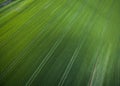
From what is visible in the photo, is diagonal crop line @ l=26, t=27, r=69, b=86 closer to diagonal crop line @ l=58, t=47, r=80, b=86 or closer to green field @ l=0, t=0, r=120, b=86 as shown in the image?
green field @ l=0, t=0, r=120, b=86

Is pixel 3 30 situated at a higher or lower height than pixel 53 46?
lower

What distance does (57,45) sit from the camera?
173 cm

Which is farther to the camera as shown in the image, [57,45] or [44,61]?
[57,45]

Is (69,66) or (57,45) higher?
(57,45)

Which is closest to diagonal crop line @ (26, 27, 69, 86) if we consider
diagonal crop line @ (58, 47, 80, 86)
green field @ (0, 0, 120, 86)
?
green field @ (0, 0, 120, 86)

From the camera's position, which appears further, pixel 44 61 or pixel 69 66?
pixel 69 66

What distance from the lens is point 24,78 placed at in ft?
4.44

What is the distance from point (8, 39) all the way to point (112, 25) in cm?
153

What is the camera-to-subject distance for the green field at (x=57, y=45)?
4.68 ft

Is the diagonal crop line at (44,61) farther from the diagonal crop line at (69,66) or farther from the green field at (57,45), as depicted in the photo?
the diagonal crop line at (69,66)

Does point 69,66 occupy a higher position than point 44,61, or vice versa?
point 69,66

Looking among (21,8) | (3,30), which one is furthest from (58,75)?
(21,8)

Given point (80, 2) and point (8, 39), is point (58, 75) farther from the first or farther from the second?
point (80, 2)

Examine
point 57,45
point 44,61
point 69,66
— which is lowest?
point 44,61
